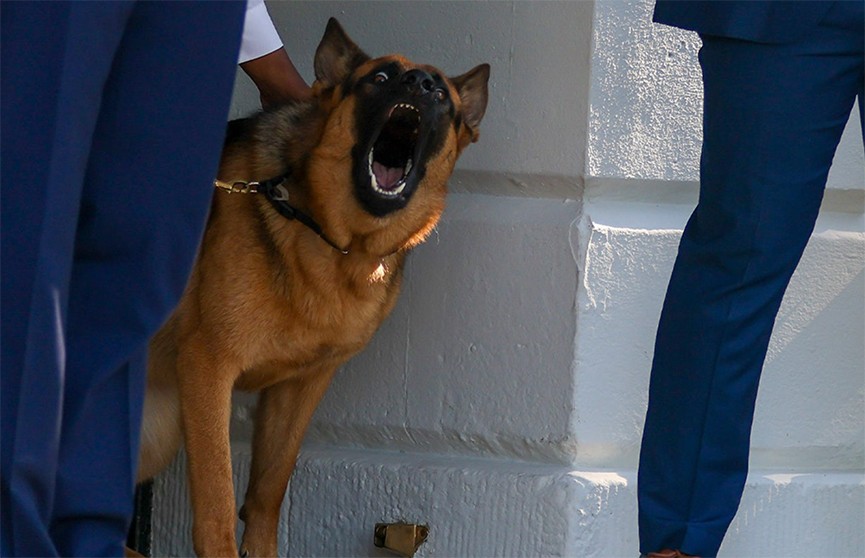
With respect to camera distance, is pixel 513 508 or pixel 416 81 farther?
pixel 513 508

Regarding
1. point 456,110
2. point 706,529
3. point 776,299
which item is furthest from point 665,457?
point 456,110

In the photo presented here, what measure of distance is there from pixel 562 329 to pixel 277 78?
3.73 ft

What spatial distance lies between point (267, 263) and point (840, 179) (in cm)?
172

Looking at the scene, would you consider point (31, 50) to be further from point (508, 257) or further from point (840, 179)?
point (840, 179)

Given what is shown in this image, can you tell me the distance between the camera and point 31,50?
185 centimetres

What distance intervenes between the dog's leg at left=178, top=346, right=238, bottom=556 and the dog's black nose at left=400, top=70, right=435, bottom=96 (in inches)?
36.1

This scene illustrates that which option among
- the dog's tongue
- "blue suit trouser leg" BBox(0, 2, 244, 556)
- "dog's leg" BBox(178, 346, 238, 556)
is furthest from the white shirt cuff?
"blue suit trouser leg" BBox(0, 2, 244, 556)

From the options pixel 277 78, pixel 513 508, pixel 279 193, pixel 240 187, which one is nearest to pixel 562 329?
pixel 513 508

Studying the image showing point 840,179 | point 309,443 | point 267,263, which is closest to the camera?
point 267,263

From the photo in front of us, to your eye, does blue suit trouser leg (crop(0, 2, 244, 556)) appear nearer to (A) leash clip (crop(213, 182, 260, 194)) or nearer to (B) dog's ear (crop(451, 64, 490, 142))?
(A) leash clip (crop(213, 182, 260, 194))

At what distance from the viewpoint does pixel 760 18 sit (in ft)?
8.25

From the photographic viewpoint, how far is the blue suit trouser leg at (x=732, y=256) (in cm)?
254

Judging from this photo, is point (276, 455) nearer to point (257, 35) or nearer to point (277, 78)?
point (277, 78)

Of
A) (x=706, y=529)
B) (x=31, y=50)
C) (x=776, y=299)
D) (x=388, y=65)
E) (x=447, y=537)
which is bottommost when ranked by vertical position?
(x=447, y=537)
